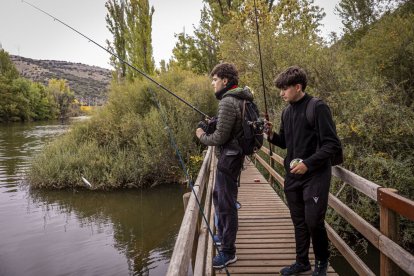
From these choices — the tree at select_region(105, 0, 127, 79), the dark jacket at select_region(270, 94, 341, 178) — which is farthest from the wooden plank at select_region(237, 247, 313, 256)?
the tree at select_region(105, 0, 127, 79)

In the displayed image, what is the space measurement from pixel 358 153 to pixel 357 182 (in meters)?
3.83

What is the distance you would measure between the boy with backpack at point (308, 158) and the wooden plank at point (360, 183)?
10.7 inches

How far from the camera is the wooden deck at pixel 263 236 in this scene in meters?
3.47

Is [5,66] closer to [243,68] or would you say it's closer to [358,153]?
[243,68]

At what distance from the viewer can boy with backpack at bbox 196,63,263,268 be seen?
3006 millimetres

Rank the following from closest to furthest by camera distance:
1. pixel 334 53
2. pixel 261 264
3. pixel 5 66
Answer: pixel 261 264, pixel 334 53, pixel 5 66

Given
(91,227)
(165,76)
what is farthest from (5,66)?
(91,227)

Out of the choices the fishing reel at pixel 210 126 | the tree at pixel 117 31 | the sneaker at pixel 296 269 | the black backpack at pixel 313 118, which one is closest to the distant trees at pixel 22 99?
the tree at pixel 117 31

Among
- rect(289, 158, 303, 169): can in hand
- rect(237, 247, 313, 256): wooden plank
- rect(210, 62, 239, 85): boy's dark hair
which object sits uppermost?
rect(210, 62, 239, 85): boy's dark hair

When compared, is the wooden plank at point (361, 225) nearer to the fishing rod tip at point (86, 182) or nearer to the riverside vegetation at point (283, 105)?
the riverside vegetation at point (283, 105)

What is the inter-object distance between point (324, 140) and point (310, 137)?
0.15 metres

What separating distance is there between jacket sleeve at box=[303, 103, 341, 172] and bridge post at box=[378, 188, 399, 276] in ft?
1.64

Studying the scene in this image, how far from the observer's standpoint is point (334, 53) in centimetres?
1084

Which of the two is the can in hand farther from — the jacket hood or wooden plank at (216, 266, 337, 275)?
wooden plank at (216, 266, 337, 275)
